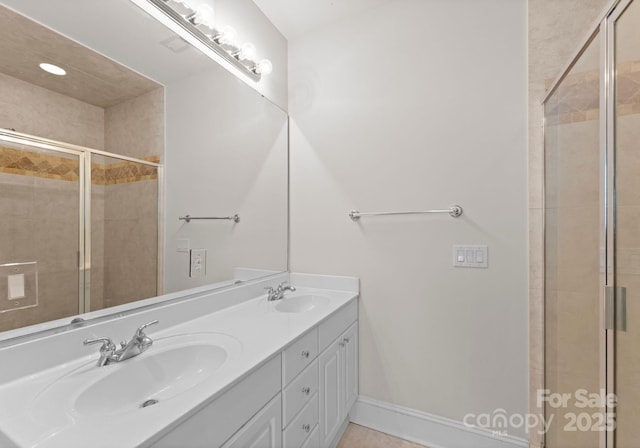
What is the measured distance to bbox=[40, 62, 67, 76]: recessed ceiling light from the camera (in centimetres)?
83

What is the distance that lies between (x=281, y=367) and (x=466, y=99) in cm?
154

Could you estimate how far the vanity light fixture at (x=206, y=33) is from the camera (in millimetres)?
1151

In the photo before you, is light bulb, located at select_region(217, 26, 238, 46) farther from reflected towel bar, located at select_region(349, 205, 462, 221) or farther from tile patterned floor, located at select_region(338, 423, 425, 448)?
tile patterned floor, located at select_region(338, 423, 425, 448)

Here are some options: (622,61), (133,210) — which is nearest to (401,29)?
(622,61)

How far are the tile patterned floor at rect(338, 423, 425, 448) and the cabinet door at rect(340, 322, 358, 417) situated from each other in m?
0.16

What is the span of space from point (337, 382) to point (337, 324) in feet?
0.94

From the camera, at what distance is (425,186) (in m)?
1.55

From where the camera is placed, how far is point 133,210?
106cm

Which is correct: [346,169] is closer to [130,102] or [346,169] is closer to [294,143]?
[294,143]

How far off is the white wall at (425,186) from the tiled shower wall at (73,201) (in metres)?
0.98

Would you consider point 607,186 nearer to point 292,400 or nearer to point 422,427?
point 292,400

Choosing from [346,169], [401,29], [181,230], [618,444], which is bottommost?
[618,444]

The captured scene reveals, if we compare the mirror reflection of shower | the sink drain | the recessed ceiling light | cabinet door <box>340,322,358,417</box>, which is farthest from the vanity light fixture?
cabinet door <box>340,322,358,417</box>

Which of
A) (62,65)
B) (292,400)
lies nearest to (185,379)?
(292,400)
